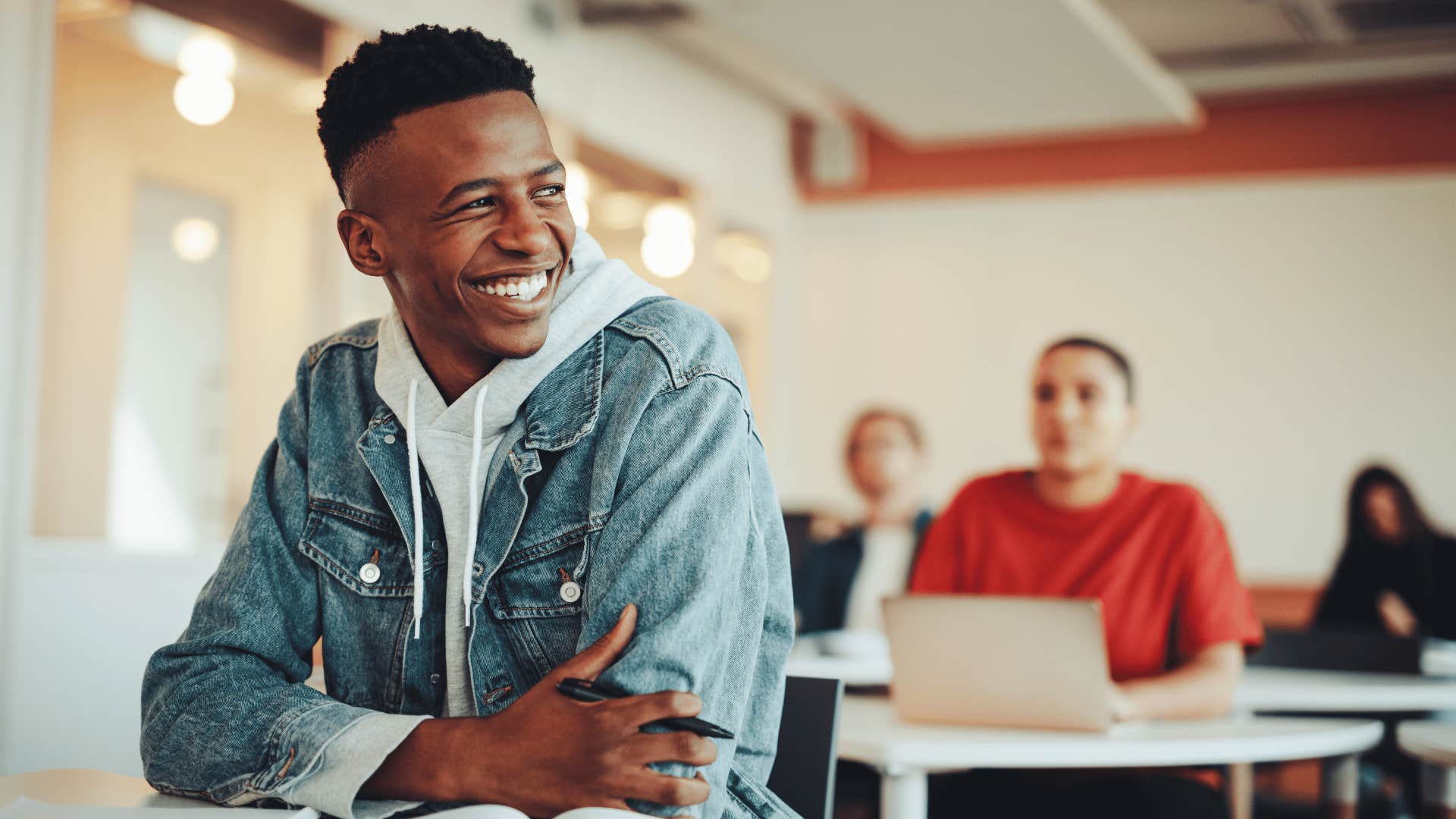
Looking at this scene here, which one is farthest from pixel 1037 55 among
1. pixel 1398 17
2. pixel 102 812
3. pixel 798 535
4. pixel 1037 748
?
pixel 102 812

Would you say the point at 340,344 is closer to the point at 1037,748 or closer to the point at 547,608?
the point at 547,608

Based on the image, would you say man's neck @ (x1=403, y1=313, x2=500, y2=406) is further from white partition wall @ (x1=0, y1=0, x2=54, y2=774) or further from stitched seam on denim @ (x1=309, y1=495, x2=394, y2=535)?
white partition wall @ (x1=0, y1=0, x2=54, y2=774)

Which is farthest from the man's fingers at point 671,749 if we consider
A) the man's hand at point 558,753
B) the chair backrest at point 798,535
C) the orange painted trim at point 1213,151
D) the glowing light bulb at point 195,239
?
the orange painted trim at point 1213,151

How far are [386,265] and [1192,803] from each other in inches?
59.4

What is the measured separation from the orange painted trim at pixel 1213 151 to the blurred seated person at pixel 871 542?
2.93 metres

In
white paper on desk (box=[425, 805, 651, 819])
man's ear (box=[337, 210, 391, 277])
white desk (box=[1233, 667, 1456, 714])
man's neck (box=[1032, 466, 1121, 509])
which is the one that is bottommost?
white desk (box=[1233, 667, 1456, 714])

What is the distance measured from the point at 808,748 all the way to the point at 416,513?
525 millimetres

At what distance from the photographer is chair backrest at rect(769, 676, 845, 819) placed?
1.54 m

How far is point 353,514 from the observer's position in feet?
4.68

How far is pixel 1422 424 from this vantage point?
262 inches

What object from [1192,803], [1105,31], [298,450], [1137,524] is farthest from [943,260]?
[298,450]

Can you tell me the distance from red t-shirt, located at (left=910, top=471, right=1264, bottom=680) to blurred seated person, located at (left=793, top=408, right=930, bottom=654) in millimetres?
1365

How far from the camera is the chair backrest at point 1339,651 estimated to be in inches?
127

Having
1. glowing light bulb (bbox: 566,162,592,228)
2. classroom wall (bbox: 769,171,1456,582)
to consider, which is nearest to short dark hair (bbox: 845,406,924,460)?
glowing light bulb (bbox: 566,162,592,228)
